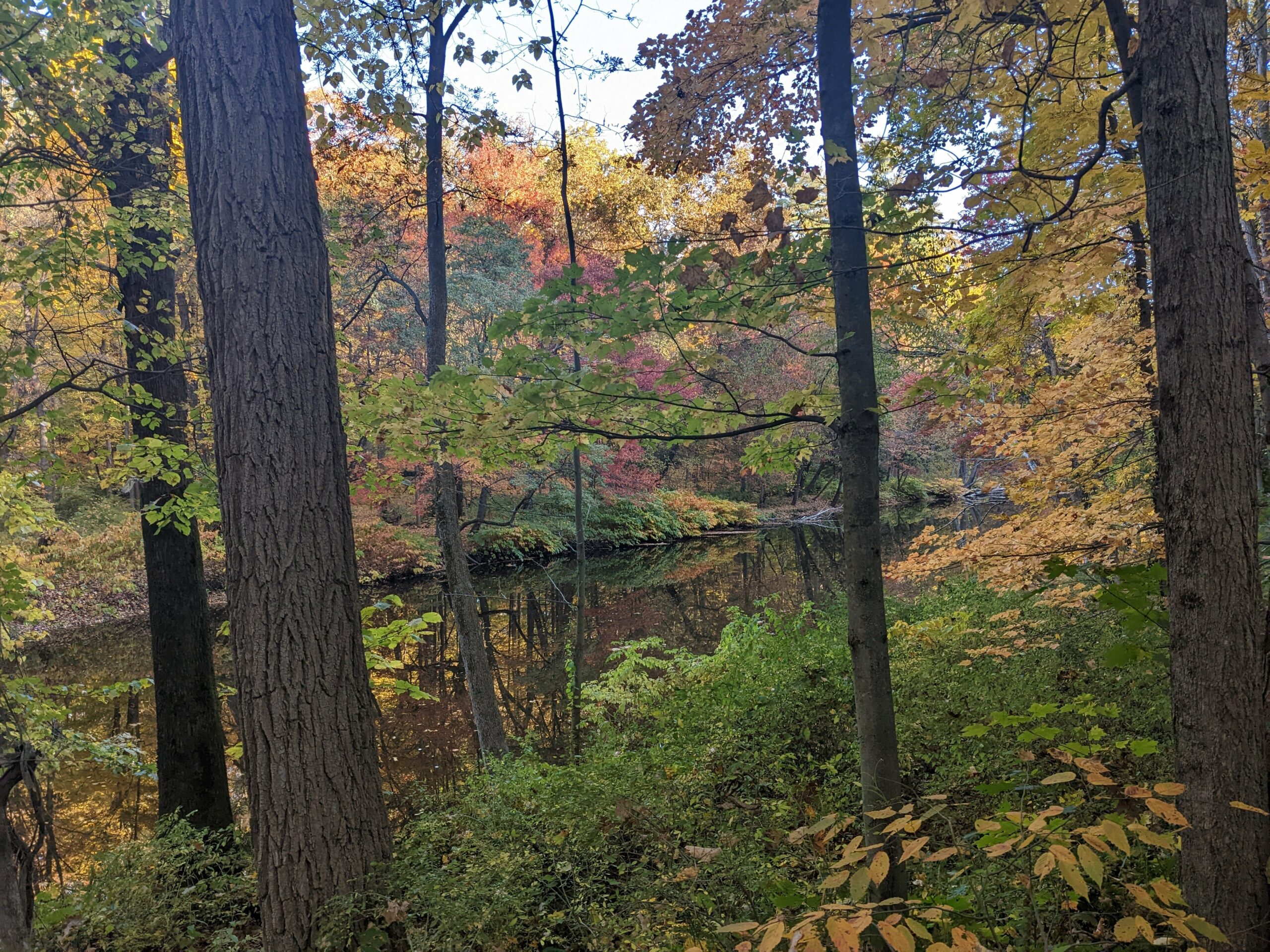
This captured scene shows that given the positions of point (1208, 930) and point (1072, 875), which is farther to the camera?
point (1208, 930)

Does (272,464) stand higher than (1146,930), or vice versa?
(272,464)

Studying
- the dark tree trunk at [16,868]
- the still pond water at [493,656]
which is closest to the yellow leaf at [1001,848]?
the still pond water at [493,656]

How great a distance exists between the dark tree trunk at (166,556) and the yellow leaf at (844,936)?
4.70 m

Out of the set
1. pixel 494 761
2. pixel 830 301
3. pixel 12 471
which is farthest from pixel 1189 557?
pixel 12 471

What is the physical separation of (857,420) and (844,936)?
1790 millimetres

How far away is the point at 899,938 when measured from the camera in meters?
1.33

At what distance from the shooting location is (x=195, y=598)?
4770mm

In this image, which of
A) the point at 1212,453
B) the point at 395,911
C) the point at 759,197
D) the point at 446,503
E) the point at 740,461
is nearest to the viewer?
the point at 1212,453

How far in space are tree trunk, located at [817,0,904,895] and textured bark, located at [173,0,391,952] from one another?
1926mm

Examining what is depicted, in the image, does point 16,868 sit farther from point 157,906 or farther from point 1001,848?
point 1001,848

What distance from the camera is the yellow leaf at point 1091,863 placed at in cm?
138

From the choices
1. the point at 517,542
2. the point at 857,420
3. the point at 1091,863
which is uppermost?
the point at 857,420

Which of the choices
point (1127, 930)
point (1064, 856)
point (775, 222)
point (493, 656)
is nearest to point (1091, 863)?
point (1064, 856)

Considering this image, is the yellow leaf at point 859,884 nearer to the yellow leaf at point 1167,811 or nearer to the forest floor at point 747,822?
the forest floor at point 747,822
